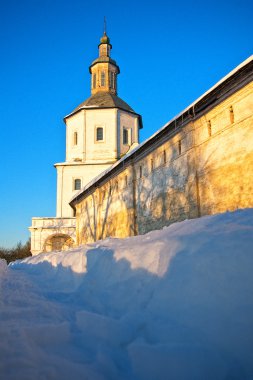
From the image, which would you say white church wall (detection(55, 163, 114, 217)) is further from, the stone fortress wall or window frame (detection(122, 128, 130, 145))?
the stone fortress wall

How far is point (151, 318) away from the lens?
3250 millimetres

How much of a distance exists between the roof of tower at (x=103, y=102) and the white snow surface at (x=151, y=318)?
28.9 meters

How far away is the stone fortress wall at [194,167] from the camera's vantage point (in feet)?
29.8

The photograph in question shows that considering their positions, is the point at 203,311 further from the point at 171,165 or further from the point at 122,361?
the point at 171,165

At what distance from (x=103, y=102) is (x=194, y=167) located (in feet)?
76.7

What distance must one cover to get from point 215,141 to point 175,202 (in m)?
2.80

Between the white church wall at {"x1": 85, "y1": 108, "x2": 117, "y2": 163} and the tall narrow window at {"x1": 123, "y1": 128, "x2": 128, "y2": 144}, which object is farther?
the tall narrow window at {"x1": 123, "y1": 128, "x2": 128, "y2": 144}

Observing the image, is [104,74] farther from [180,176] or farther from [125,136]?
[180,176]

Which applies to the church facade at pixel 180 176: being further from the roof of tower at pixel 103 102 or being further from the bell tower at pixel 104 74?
the bell tower at pixel 104 74

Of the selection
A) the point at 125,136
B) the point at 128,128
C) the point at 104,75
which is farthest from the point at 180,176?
the point at 104,75

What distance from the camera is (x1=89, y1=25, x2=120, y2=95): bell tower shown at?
35.1m

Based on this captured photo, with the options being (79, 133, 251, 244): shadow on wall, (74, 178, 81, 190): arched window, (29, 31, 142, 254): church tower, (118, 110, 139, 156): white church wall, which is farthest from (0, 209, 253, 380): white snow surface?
(118, 110, 139, 156): white church wall

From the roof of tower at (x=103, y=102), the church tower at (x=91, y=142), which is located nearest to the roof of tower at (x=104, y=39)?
the roof of tower at (x=103, y=102)

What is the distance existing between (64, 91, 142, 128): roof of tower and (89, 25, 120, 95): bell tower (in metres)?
1.00
